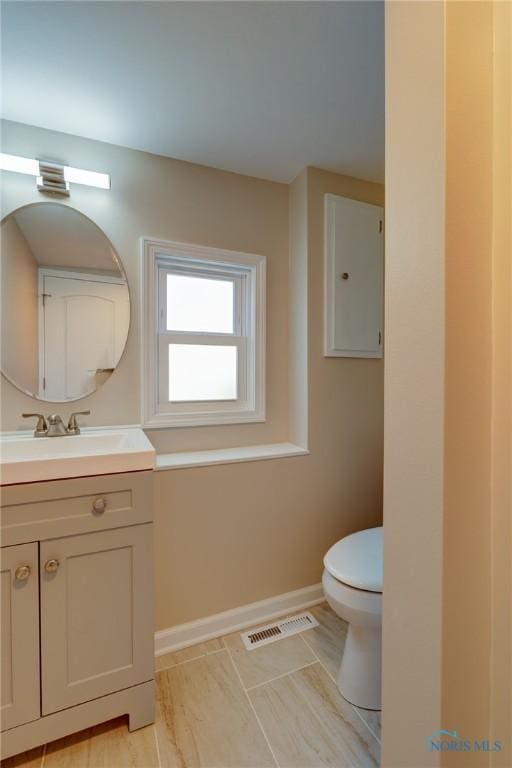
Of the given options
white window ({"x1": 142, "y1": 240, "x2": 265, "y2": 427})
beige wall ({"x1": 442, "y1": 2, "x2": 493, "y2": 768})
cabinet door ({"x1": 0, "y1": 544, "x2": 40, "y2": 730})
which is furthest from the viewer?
white window ({"x1": 142, "y1": 240, "x2": 265, "y2": 427})

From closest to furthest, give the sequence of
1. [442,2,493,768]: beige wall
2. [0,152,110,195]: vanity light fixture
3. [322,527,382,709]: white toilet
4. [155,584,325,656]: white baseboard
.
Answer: [442,2,493,768]: beige wall
[322,527,382,709]: white toilet
[0,152,110,195]: vanity light fixture
[155,584,325,656]: white baseboard

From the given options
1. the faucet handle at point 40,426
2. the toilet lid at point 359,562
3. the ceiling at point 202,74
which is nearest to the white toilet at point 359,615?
the toilet lid at point 359,562

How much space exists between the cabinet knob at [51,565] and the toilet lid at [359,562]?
930 millimetres

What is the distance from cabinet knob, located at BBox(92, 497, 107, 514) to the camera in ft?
3.55

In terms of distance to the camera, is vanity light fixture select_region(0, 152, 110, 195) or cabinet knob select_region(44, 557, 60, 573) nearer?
cabinet knob select_region(44, 557, 60, 573)

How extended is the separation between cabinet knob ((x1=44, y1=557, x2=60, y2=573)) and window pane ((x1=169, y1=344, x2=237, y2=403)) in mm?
865

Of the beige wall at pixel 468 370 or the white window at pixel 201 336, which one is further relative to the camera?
the white window at pixel 201 336

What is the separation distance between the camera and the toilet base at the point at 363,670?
121 cm

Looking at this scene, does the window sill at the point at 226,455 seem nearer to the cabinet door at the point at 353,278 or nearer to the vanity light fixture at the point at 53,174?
the cabinet door at the point at 353,278

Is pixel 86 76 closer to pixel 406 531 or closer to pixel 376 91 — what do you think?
pixel 376 91

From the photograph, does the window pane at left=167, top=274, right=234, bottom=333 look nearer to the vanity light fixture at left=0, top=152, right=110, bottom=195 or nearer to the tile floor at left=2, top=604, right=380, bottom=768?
the vanity light fixture at left=0, top=152, right=110, bottom=195

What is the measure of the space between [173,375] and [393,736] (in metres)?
1.50

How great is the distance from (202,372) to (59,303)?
734mm

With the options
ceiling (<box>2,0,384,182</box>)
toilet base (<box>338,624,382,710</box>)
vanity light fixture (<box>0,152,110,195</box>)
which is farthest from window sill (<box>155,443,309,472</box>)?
ceiling (<box>2,0,384,182</box>)
